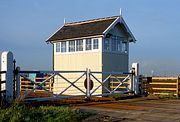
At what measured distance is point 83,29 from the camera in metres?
23.0

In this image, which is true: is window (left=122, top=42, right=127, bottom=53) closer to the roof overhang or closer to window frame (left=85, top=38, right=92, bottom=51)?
the roof overhang

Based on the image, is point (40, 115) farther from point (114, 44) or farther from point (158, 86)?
point (114, 44)

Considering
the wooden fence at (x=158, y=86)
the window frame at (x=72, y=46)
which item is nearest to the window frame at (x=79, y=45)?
the window frame at (x=72, y=46)

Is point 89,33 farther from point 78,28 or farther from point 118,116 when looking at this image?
point 118,116

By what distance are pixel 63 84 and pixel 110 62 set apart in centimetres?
381

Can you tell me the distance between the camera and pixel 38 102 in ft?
41.2

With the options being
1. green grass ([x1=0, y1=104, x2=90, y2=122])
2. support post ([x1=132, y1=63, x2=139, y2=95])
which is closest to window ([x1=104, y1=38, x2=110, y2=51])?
support post ([x1=132, y1=63, x2=139, y2=95])

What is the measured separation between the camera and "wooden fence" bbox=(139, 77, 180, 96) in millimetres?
19359

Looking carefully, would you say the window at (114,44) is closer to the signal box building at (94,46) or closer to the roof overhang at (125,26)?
the signal box building at (94,46)

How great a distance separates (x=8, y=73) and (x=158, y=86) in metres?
11.6

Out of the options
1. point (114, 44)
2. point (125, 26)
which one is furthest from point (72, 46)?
point (125, 26)

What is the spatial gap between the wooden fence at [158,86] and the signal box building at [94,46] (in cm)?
271

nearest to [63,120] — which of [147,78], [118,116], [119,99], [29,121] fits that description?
[29,121]

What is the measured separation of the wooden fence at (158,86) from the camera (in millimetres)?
19359
